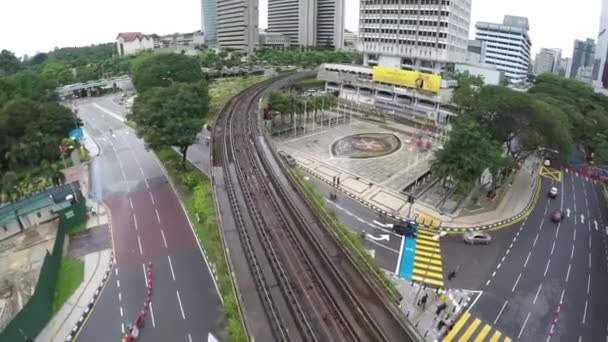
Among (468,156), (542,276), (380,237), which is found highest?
(468,156)

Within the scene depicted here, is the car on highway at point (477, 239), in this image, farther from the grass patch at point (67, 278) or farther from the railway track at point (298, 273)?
the grass patch at point (67, 278)

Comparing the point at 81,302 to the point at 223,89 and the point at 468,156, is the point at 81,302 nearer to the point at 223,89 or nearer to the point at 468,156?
the point at 468,156

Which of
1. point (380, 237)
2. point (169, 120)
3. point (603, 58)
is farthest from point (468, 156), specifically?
point (603, 58)

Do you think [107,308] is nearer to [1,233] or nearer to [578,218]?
[1,233]

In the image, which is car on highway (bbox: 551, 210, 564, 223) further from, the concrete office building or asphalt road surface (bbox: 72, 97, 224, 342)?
the concrete office building

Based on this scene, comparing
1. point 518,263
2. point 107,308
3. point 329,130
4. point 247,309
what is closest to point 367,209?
point 518,263

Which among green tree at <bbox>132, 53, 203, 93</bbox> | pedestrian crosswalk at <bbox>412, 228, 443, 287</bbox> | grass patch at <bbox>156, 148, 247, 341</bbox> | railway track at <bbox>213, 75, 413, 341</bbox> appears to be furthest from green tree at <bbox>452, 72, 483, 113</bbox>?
green tree at <bbox>132, 53, 203, 93</bbox>

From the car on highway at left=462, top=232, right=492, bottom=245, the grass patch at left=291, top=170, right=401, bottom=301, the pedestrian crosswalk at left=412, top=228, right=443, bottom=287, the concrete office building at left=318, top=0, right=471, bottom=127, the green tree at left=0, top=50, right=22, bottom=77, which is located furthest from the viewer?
the green tree at left=0, top=50, right=22, bottom=77
